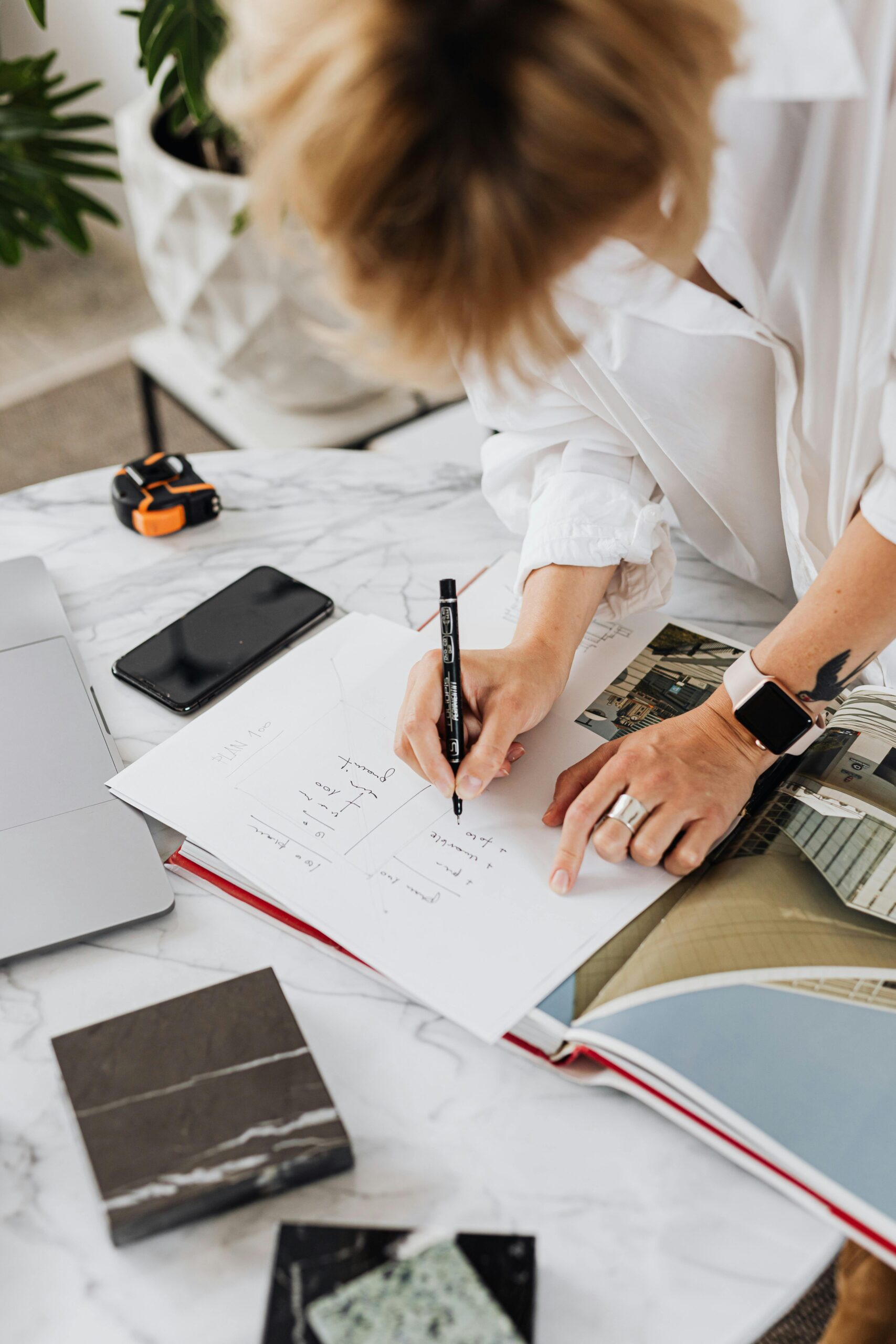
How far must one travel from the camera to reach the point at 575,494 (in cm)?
89

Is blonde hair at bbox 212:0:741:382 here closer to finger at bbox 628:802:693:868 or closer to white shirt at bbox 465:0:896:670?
white shirt at bbox 465:0:896:670

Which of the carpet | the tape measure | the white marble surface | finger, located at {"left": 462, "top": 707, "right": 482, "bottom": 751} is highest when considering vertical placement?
the tape measure

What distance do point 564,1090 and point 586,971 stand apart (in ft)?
0.22

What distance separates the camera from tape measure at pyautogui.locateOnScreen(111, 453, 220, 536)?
100 centimetres

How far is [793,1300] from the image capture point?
512 millimetres

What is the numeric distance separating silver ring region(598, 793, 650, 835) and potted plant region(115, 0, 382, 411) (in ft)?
3.41

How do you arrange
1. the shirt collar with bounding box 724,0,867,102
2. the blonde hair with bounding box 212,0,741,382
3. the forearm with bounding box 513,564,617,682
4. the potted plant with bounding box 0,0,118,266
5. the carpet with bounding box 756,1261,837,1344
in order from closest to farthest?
the blonde hair with bounding box 212,0,741,382
the shirt collar with bounding box 724,0,867,102
the forearm with bounding box 513,564,617,682
the carpet with bounding box 756,1261,837,1344
the potted plant with bounding box 0,0,118,266

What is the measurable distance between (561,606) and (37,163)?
165 cm

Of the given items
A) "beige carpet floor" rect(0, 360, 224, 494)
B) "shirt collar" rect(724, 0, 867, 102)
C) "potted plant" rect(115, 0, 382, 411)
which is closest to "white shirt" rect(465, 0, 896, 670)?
"shirt collar" rect(724, 0, 867, 102)

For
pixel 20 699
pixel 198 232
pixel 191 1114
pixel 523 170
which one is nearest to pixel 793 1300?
pixel 191 1114

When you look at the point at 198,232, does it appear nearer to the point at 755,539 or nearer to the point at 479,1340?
the point at 755,539

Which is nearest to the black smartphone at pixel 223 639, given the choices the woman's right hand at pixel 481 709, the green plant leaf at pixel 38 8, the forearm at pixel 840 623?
the woman's right hand at pixel 481 709

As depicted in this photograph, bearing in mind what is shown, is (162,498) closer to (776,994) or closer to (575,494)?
(575,494)

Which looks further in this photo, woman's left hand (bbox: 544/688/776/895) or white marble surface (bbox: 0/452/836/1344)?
woman's left hand (bbox: 544/688/776/895)
